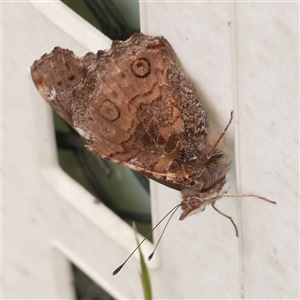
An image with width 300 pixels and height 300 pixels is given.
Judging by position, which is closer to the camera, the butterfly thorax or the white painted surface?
the white painted surface

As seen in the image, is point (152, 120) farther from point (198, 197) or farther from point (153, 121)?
point (198, 197)

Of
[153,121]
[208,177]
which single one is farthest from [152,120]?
[208,177]

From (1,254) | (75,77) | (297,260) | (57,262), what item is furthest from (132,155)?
(1,254)

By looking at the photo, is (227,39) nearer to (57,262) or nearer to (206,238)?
(206,238)

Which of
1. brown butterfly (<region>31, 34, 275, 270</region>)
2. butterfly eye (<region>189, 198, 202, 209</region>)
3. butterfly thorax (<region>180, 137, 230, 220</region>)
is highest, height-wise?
brown butterfly (<region>31, 34, 275, 270</region>)

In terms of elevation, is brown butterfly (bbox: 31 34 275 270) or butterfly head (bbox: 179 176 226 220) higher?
brown butterfly (bbox: 31 34 275 270)
